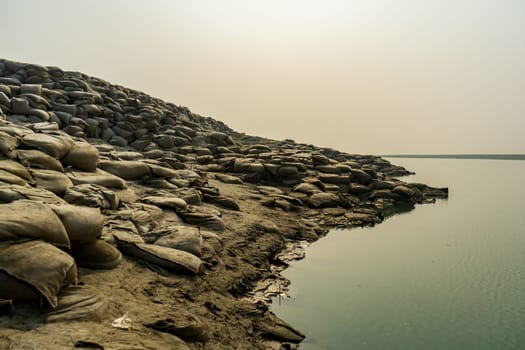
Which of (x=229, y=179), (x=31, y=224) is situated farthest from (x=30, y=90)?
(x=31, y=224)

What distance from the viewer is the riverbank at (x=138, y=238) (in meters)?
2.78

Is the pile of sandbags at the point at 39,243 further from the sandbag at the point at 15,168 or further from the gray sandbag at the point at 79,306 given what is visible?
the sandbag at the point at 15,168

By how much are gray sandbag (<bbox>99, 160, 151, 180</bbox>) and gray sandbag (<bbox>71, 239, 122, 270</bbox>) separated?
4.01m

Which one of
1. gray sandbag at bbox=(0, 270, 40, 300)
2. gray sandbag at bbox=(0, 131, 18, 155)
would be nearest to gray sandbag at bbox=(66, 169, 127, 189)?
gray sandbag at bbox=(0, 131, 18, 155)

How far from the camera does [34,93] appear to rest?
12984 mm

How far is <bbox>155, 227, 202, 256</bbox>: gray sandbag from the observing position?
16.3 ft

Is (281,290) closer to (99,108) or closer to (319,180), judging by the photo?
(319,180)

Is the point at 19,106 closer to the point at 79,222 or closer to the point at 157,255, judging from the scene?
the point at 157,255

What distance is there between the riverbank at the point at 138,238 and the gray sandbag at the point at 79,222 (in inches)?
0.6

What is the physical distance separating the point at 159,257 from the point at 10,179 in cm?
199

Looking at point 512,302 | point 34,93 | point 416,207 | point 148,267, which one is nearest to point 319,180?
point 416,207

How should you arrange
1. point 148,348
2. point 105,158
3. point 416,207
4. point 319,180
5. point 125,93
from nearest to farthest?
point 148,348, point 105,158, point 319,180, point 416,207, point 125,93

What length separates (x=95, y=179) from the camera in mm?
6207

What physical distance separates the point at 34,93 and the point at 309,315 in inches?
530
